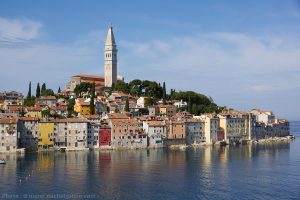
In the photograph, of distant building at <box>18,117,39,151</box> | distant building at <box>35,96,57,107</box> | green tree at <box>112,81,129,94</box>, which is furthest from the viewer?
green tree at <box>112,81,129,94</box>

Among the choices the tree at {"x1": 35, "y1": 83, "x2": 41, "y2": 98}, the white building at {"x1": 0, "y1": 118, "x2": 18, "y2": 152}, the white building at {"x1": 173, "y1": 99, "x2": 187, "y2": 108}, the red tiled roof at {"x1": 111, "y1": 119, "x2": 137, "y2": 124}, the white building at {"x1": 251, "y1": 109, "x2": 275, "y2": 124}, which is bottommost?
the white building at {"x1": 0, "y1": 118, "x2": 18, "y2": 152}

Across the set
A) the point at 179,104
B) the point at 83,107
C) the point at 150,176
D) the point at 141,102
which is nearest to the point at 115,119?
the point at 83,107

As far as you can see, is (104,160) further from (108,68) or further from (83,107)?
(108,68)

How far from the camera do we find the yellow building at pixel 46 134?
44.9m

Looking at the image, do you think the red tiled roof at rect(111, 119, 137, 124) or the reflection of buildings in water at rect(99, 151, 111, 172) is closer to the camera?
the reflection of buildings in water at rect(99, 151, 111, 172)

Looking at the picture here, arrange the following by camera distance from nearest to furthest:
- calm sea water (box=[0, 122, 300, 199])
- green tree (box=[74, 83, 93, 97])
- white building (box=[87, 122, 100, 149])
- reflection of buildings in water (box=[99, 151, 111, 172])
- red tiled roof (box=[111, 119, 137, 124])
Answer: calm sea water (box=[0, 122, 300, 199]) → reflection of buildings in water (box=[99, 151, 111, 172]) → white building (box=[87, 122, 100, 149]) → red tiled roof (box=[111, 119, 137, 124]) → green tree (box=[74, 83, 93, 97])

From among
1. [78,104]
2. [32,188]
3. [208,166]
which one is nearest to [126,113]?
[78,104]

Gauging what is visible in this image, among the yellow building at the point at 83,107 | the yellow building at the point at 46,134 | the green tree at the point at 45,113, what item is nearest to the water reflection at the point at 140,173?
the yellow building at the point at 46,134

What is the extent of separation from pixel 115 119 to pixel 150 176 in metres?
19.3

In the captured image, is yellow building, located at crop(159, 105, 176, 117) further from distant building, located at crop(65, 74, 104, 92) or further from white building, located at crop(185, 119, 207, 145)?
distant building, located at crop(65, 74, 104, 92)

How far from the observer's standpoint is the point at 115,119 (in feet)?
159

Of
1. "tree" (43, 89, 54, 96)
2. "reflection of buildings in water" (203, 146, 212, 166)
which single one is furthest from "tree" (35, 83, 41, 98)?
"reflection of buildings in water" (203, 146, 212, 166)

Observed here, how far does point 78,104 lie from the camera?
5562 cm

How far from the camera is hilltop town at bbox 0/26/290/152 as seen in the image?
45.3 m
